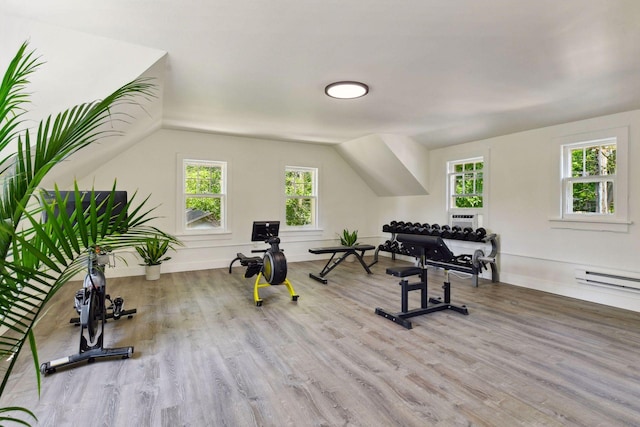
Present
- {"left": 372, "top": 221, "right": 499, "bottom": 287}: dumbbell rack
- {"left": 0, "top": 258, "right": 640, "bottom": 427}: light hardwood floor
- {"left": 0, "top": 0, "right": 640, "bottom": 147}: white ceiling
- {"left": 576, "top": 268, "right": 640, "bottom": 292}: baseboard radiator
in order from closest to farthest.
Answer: {"left": 0, "top": 258, "right": 640, "bottom": 427}: light hardwood floor < {"left": 0, "top": 0, "right": 640, "bottom": 147}: white ceiling < {"left": 576, "top": 268, "right": 640, "bottom": 292}: baseboard radiator < {"left": 372, "top": 221, "right": 499, "bottom": 287}: dumbbell rack

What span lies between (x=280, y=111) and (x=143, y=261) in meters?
3.54

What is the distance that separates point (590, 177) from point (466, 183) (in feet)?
6.32

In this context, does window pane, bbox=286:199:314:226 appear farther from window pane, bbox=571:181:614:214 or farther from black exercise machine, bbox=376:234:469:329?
window pane, bbox=571:181:614:214

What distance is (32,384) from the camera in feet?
7.64

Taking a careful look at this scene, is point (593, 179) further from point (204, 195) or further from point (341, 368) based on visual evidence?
point (204, 195)

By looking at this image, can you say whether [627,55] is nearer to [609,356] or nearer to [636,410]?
[609,356]

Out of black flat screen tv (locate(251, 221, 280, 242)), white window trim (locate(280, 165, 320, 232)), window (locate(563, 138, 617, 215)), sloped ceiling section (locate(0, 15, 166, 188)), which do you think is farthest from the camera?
white window trim (locate(280, 165, 320, 232))

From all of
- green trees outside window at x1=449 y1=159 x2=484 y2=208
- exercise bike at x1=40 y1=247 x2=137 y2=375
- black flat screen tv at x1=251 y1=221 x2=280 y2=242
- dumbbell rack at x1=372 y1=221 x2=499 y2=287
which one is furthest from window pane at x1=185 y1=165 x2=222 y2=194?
green trees outside window at x1=449 y1=159 x2=484 y2=208

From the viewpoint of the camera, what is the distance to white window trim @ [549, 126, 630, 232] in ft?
13.6

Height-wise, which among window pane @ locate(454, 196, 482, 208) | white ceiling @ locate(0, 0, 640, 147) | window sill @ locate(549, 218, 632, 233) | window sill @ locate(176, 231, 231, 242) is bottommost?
window sill @ locate(176, 231, 231, 242)

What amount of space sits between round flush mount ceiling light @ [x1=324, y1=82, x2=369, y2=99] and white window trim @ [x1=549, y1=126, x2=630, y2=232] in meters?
3.15

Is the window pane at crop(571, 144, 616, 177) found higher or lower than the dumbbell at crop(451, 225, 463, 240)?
higher

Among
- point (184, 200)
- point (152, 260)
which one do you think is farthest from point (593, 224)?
point (152, 260)

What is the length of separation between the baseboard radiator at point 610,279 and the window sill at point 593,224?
55 centimetres
